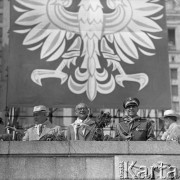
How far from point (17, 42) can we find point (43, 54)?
42.7 inches

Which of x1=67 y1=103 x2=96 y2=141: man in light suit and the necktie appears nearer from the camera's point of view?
x1=67 y1=103 x2=96 y2=141: man in light suit

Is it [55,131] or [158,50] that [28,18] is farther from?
[55,131]

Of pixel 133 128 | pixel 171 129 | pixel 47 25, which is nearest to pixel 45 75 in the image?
pixel 47 25

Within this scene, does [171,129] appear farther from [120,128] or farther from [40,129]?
[40,129]

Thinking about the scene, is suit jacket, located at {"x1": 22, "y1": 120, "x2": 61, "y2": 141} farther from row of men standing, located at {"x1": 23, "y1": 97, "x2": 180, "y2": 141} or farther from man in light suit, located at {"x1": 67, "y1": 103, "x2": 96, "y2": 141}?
man in light suit, located at {"x1": 67, "y1": 103, "x2": 96, "y2": 141}

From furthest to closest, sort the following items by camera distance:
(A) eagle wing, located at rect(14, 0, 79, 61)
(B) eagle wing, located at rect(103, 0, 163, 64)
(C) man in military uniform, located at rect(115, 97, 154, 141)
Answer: (B) eagle wing, located at rect(103, 0, 163, 64), (A) eagle wing, located at rect(14, 0, 79, 61), (C) man in military uniform, located at rect(115, 97, 154, 141)

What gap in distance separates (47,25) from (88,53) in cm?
192

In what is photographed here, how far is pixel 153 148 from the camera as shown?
8672mm

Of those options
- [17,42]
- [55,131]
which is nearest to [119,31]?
[17,42]

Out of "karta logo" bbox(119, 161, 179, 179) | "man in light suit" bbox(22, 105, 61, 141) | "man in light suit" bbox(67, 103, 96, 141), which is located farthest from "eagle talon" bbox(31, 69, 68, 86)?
"karta logo" bbox(119, 161, 179, 179)

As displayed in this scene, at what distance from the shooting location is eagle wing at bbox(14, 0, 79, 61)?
17430mm

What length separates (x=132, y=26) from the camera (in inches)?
707

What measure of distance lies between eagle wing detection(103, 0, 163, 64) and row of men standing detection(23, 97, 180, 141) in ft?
27.2

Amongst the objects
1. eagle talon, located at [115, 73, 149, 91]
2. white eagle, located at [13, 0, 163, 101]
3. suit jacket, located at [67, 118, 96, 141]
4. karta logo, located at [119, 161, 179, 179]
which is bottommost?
karta logo, located at [119, 161, 179, 179]
